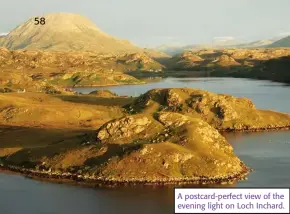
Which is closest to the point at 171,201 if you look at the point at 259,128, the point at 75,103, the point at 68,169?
the point at 68,169

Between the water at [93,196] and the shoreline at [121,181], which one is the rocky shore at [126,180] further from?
the water at [93,196]

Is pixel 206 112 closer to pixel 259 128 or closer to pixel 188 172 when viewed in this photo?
pixel 259 128
